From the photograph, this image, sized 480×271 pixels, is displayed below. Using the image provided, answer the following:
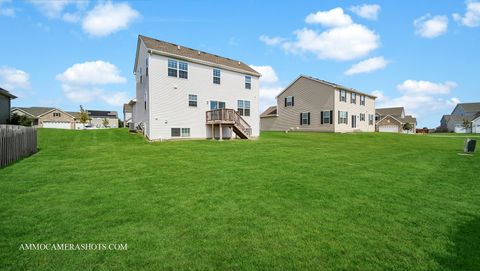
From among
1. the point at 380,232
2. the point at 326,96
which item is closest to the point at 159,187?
the point at 380,232

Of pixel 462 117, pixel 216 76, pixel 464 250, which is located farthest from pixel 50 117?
pixel 462 117

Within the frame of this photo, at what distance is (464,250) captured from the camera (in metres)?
3.98

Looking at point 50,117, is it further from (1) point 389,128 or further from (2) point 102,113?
(1) point 389,128

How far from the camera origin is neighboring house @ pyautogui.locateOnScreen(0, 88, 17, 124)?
25.0 m

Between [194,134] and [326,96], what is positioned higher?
[326,96]

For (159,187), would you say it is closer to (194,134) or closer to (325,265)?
(325,265)

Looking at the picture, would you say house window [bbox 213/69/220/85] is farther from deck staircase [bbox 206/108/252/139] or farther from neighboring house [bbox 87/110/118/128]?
neighboring house [bbox 87/110/118/128]

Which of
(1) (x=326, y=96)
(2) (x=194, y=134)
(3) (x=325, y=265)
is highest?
(1) (x=326, y=96)

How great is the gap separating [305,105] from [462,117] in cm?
5866

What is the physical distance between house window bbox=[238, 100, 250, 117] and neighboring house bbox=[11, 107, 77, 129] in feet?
174

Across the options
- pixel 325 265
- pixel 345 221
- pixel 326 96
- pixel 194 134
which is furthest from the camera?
pixel 326 96

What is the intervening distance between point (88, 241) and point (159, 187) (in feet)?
9.79

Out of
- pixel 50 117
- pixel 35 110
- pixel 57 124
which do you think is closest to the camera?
pixel 57 124

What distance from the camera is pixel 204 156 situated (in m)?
12.3
